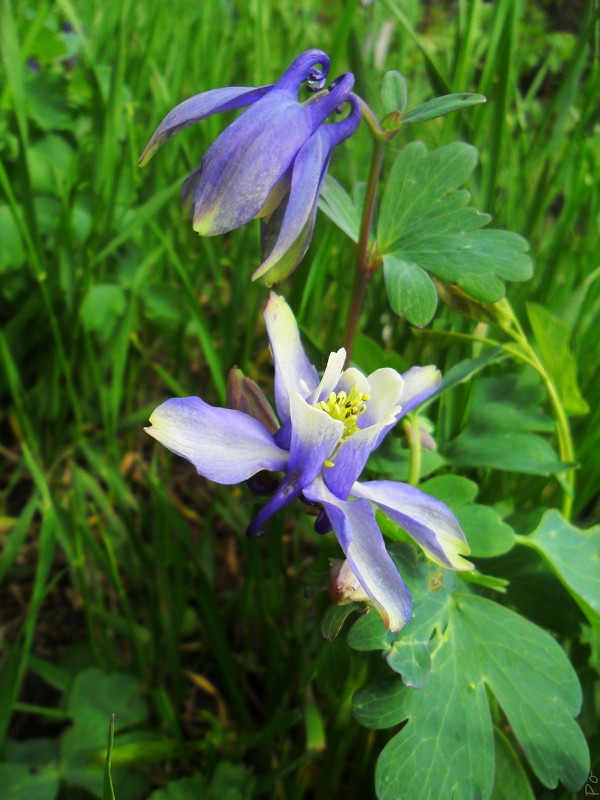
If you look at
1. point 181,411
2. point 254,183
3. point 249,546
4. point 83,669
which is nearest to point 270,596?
point 249,546

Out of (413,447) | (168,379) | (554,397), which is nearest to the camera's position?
(413,447)

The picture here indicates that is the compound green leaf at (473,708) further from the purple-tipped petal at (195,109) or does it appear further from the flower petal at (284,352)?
the purple-tipped petal at (195,109)

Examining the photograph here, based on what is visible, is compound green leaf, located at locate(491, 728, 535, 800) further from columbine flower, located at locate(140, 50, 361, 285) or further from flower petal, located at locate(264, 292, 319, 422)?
columbine flower, located at locate(140, 50, 361, 285)

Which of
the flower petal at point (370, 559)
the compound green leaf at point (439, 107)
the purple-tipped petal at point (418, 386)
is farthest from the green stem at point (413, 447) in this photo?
the compound green leaf at point (439, 107)

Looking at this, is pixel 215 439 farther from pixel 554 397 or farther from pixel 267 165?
pixel 554 397

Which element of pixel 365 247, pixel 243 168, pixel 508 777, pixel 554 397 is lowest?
pixel 508 777

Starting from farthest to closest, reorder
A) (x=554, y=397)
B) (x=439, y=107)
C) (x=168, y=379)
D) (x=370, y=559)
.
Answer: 1. (x=168, y=379)
2. (x=554, y=397)
3. (x=439, y=107)
4. (x=370, y=559)

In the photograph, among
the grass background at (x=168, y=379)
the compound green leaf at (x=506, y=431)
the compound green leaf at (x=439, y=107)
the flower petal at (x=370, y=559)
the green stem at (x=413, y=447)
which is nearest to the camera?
the flower petal at (x=370, y=559)

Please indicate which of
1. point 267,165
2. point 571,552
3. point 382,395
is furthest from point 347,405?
Result: point 571,552
